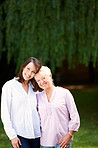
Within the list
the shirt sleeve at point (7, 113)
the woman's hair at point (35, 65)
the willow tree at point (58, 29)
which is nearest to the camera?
the shirt sleeve at point (7, 113)

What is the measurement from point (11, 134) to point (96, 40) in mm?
4062

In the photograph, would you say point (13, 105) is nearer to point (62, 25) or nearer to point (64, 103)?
point (64, 103)

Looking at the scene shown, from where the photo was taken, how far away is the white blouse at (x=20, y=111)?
2.32 metres

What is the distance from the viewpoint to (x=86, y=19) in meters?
5.93

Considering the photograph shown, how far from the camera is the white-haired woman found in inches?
90.3

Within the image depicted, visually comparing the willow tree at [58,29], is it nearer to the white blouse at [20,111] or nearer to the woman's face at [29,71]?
the woman's face at [29,71]

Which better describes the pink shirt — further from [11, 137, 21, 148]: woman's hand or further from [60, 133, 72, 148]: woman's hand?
[11, 137, 21, 148]: woman's hand

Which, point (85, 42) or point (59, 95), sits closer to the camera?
point (59, 95)

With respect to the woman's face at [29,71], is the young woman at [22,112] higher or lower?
lower

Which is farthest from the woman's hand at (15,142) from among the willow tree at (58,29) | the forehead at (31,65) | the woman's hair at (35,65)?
the willow tree at (58,29)

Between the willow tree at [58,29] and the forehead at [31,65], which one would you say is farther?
the willow tree at [58,29]

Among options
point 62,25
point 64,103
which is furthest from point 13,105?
point 62,25

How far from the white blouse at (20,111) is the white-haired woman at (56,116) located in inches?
2.6

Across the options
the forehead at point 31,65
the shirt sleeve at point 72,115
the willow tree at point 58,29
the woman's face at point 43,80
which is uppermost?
the willow tree at point 58,29
